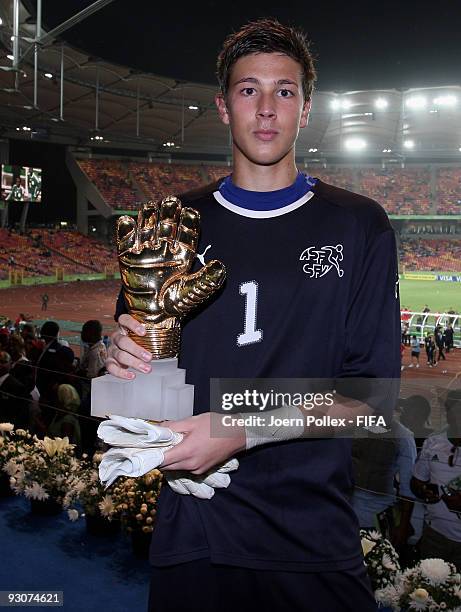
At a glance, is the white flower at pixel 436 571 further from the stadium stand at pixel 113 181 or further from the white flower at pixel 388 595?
the stadium stand at pixel 113 181

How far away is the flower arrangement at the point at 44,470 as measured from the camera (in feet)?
12.5

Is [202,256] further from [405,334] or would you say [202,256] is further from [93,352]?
[405,334]

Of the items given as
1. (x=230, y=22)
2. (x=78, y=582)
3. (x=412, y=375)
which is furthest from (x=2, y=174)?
(x=78, y=582)

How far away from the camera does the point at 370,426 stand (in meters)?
1.41

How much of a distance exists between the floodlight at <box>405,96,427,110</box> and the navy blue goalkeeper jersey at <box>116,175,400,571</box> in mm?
35189

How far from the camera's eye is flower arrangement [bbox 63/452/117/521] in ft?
11.3

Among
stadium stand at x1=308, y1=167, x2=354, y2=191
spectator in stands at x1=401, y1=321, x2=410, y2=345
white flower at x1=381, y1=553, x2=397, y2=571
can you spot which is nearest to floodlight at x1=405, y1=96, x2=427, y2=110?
stadium stand at x1=308, y1=167, x2=354, y2=191

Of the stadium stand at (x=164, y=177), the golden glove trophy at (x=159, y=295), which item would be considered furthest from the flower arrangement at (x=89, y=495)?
the stadium stand at (x=164, y=177)

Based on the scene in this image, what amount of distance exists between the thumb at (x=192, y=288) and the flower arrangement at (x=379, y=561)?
1906mm

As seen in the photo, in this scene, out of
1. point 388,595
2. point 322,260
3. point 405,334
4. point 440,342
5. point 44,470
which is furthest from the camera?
point 405,334

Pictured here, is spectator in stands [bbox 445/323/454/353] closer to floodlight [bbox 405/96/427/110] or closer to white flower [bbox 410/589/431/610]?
white flower [bbox 410/589/431/610]

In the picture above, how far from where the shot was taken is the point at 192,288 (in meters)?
1.35

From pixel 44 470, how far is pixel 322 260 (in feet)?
9.96

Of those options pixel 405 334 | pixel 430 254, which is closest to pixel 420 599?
pixel 405 334
